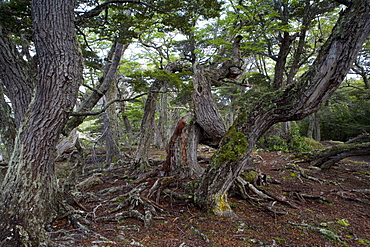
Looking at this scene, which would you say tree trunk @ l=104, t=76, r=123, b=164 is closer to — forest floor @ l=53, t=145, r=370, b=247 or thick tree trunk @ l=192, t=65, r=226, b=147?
forest floor @ l=53, t=145, r=370, b=247

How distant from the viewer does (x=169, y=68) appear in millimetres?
6418

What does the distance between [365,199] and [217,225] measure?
13.2 feet

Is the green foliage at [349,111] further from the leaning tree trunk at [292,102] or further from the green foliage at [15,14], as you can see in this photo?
the green foliage at [15,14]

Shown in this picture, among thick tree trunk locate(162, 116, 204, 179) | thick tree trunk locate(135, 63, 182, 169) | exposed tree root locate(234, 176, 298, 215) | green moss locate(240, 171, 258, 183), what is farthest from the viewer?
thick tree trunk locate(135, 63, 182, 169)

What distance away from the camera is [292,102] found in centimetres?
328

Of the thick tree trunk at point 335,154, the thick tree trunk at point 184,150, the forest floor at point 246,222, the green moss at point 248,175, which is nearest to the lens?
the forest floor at point 246,222

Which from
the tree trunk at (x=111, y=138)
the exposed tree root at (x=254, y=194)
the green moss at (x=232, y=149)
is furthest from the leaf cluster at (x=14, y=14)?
the exposed tree root at (x=254, y=194)

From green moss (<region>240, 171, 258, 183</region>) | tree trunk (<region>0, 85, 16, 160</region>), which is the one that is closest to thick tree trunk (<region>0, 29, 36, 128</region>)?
tree trunk (<region>0, 85, 16, 160</region>)

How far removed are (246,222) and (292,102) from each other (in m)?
2.07

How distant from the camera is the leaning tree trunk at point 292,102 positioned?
280 cm

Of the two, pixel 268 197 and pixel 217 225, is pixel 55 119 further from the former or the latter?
pixel 268 197

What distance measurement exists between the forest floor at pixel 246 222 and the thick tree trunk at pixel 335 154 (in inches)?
37.8

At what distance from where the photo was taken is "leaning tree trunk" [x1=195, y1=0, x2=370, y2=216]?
9.18 ft

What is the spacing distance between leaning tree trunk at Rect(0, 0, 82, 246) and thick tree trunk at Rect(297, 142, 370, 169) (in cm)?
702
